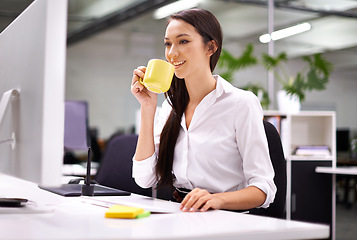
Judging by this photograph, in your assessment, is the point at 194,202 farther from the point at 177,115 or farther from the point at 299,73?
the point at 299,73

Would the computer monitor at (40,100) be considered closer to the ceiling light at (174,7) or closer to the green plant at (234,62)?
the green plant at (234,62)

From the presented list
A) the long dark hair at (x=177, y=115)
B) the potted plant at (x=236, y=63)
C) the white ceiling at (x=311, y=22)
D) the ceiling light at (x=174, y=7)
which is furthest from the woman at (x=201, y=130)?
the ceiling light at (x=174, y=7)

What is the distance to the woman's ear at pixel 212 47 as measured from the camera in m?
1.71

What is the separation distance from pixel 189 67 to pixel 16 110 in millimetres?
712

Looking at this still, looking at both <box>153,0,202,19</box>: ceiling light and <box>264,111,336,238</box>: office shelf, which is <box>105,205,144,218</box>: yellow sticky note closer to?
<box>264,111,336,238</box>: office shelf

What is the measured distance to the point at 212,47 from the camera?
173cm

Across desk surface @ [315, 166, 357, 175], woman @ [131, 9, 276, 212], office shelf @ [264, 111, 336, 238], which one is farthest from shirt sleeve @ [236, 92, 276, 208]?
office shelf @ [264, 111, 336, 238]

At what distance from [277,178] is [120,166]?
29.1 inches

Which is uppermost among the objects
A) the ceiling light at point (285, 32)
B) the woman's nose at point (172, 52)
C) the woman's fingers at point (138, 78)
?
the ceiling light at point (285, 32)

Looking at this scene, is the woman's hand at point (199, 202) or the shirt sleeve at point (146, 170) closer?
the woman's hand at point (199, 202)

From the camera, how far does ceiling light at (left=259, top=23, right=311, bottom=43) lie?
6.02 meters

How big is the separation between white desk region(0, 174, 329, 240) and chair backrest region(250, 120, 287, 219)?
47cm

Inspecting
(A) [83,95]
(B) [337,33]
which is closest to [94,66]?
(A) [83,95]

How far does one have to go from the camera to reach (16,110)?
→ 3.52 feet
